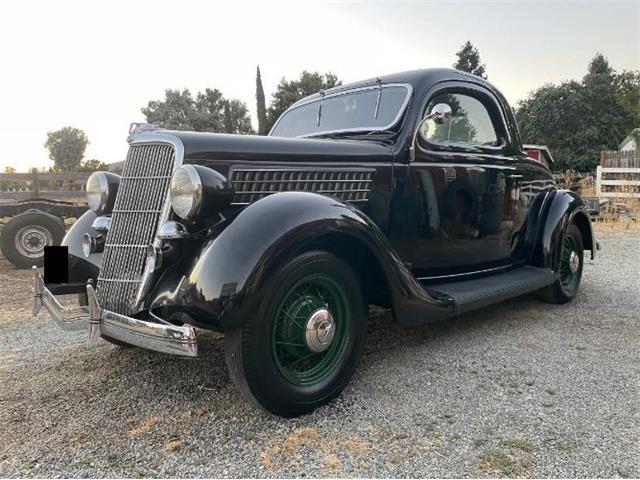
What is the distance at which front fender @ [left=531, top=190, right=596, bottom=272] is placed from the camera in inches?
175

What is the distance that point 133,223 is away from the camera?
271cm

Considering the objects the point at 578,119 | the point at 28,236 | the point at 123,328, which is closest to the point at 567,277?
the point at 123,328

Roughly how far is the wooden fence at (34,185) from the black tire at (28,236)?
3767mm

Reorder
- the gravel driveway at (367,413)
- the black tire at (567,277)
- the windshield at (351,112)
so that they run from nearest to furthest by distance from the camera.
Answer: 1. the gravel driveway at (367,413)
2. the windshield at (351,112)
3. the black tire at (567,277)

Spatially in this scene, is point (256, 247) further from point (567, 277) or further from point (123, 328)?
point (567, 277)

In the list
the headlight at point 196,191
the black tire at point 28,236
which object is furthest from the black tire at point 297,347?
the black tire at point 28,236

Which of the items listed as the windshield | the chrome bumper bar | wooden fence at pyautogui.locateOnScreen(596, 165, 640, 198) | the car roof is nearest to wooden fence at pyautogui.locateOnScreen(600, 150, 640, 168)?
wooden fence at pyautogui.locateOnScreen(596, 165, 640, 198)

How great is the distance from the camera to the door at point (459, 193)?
3.48m

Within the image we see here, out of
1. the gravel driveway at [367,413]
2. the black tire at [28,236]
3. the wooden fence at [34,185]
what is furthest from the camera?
the wooden fence at [34,185]

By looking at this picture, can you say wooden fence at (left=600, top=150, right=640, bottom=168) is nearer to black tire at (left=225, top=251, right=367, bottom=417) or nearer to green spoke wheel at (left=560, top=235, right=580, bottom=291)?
green spoke wheel at (left=560, top=235, right=580, bottom=291)

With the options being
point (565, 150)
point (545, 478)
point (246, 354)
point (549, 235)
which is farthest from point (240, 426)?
point (565, 150)

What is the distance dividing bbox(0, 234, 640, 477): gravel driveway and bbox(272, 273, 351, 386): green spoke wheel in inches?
9.1

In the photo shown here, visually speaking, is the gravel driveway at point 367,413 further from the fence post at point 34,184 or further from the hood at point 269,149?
the fence post at point 34,184

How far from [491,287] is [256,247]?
7.27 ft
